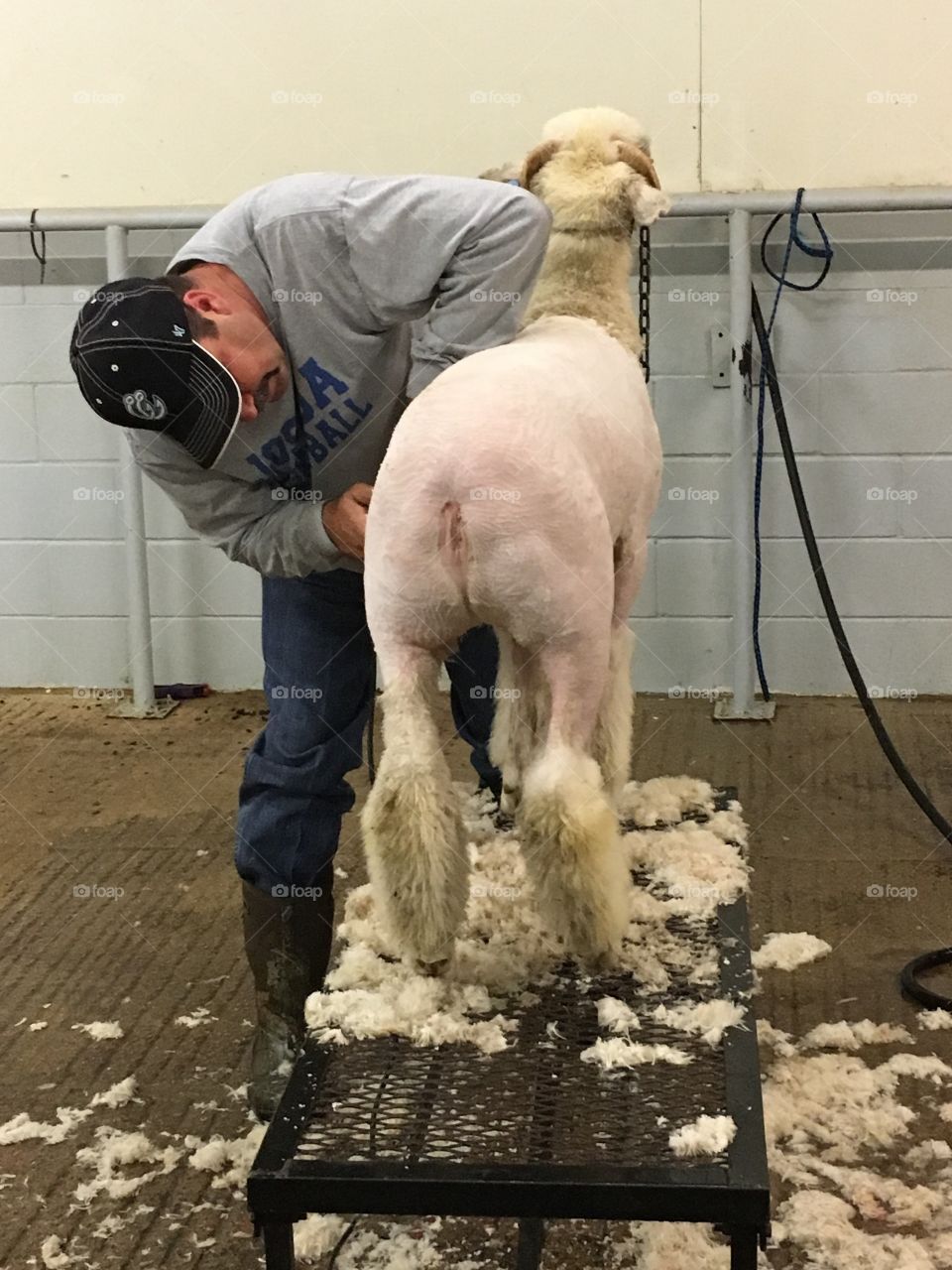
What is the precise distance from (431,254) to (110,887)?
171cm

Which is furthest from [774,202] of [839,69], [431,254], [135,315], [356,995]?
[356,995]

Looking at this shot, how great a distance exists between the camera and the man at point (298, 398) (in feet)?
4.56

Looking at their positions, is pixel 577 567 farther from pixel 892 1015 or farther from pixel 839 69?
pixel 839 69

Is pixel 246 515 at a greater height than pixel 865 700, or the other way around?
pixel 246 515

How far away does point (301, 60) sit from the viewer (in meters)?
3.27

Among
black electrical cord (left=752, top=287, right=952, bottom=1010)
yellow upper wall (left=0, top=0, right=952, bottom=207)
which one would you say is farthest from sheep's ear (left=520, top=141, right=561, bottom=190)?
yellow upper wall (left=0, top=0, right=952, bottom=207)

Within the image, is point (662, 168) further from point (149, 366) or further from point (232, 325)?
point (149, 366)

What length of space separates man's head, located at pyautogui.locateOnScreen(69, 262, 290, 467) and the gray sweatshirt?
0.07 m

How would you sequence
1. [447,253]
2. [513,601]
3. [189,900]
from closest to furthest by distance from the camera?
[513,601]
[447,253]
[189,900]

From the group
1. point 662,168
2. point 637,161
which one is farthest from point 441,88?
point 637,161

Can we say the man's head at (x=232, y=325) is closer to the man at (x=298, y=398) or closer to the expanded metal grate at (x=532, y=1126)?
the man at (x=298, y=398)

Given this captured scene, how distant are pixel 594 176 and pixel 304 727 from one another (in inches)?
33.2

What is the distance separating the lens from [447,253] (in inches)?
55.2

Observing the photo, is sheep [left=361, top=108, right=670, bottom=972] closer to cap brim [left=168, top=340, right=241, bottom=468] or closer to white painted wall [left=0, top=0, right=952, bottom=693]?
cap brim [left=168, top=340, right=241, bottom=468]
